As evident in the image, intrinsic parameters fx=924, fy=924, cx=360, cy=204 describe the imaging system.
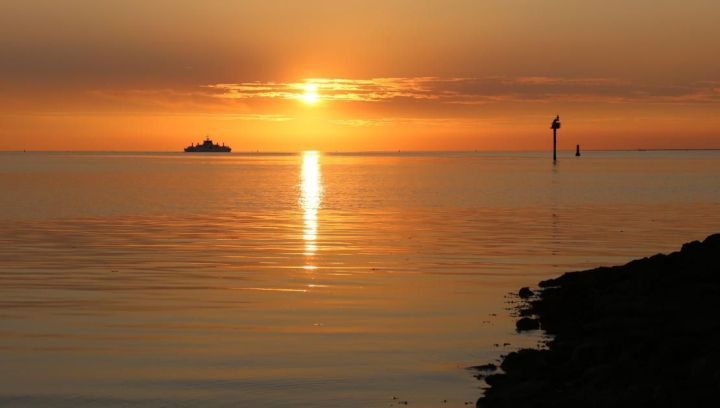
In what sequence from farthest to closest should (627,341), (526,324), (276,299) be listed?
(276,299), (526,324), (627,341)

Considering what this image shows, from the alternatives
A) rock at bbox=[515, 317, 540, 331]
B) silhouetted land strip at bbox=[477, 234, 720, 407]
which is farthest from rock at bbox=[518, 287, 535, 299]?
rock at bbox=[515, 317, 540, 331]

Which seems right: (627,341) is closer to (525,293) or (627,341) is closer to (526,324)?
(526,324)

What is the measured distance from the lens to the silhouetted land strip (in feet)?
41.3

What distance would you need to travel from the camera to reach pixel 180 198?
75.6m

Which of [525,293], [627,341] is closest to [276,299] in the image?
[525,293]

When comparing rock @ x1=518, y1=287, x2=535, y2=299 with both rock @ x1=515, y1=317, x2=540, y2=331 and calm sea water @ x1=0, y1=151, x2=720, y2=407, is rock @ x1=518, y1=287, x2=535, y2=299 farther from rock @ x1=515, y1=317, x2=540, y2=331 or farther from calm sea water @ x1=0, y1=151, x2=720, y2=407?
rock @ x1=515, y1=317, x2=540, y2=331

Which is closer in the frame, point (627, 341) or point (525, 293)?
point (627, 341)

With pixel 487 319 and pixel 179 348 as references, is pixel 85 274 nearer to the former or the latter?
pixel 179 348

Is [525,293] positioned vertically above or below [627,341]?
above

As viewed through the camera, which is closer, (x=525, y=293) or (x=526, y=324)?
(x=526, y=324)

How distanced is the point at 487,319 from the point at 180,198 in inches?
2265

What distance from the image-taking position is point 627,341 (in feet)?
51.3

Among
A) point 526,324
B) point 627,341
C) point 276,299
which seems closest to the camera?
point 627,341

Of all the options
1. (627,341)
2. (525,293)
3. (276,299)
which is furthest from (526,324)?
(276,299)
